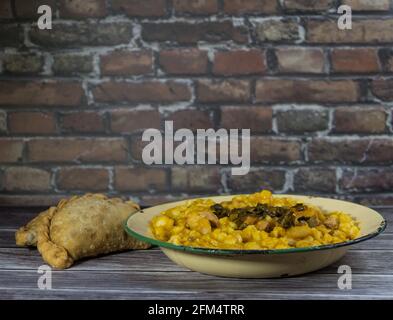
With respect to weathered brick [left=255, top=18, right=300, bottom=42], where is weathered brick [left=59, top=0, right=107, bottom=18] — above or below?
above

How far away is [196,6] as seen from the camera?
6.76 ft

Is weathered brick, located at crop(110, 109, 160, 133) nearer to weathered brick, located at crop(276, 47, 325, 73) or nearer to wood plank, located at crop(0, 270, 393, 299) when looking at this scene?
weathered brick, located at crop(276, 47, 325, 73)

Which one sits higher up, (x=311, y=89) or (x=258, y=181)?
(x=311, y=89)

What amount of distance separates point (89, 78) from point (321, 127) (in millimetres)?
744

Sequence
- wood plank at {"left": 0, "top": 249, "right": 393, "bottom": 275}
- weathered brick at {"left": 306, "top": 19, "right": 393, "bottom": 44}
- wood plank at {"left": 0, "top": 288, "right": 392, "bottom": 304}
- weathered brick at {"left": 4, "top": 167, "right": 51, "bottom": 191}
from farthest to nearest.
Result: weathered brick at {"left": 4, "top": 167, "right": 51, "bottom": 191} < weathered brick at {"left": 306, "top": 19, "right": 393, "bottom": 44} < wood plank at {"left": 0, "top": 249, "right": 393, "bottom": 275} < wood plank at {"left": 0, "top": 288, "right": 392, "bottom": 304}

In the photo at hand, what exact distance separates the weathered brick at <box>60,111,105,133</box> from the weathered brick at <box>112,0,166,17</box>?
0.34m

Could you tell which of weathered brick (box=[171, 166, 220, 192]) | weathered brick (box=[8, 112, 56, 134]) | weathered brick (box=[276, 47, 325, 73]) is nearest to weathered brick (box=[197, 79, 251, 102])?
weathered brick (box=[276, 47, 325, 73])

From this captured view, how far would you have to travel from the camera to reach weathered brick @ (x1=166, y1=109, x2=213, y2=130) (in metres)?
2.10

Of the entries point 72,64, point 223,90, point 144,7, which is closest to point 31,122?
point 72,64

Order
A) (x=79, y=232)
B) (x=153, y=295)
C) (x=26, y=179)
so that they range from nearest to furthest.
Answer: (x=153, y=295)
(x=79, y=232)
(x=26, y=179)

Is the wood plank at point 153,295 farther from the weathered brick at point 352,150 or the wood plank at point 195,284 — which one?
the weathered brick at point 352,150

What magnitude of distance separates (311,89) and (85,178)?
2.52 ft

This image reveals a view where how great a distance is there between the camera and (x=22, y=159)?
215 cm

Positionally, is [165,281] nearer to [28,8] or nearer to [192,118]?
[192,118]
